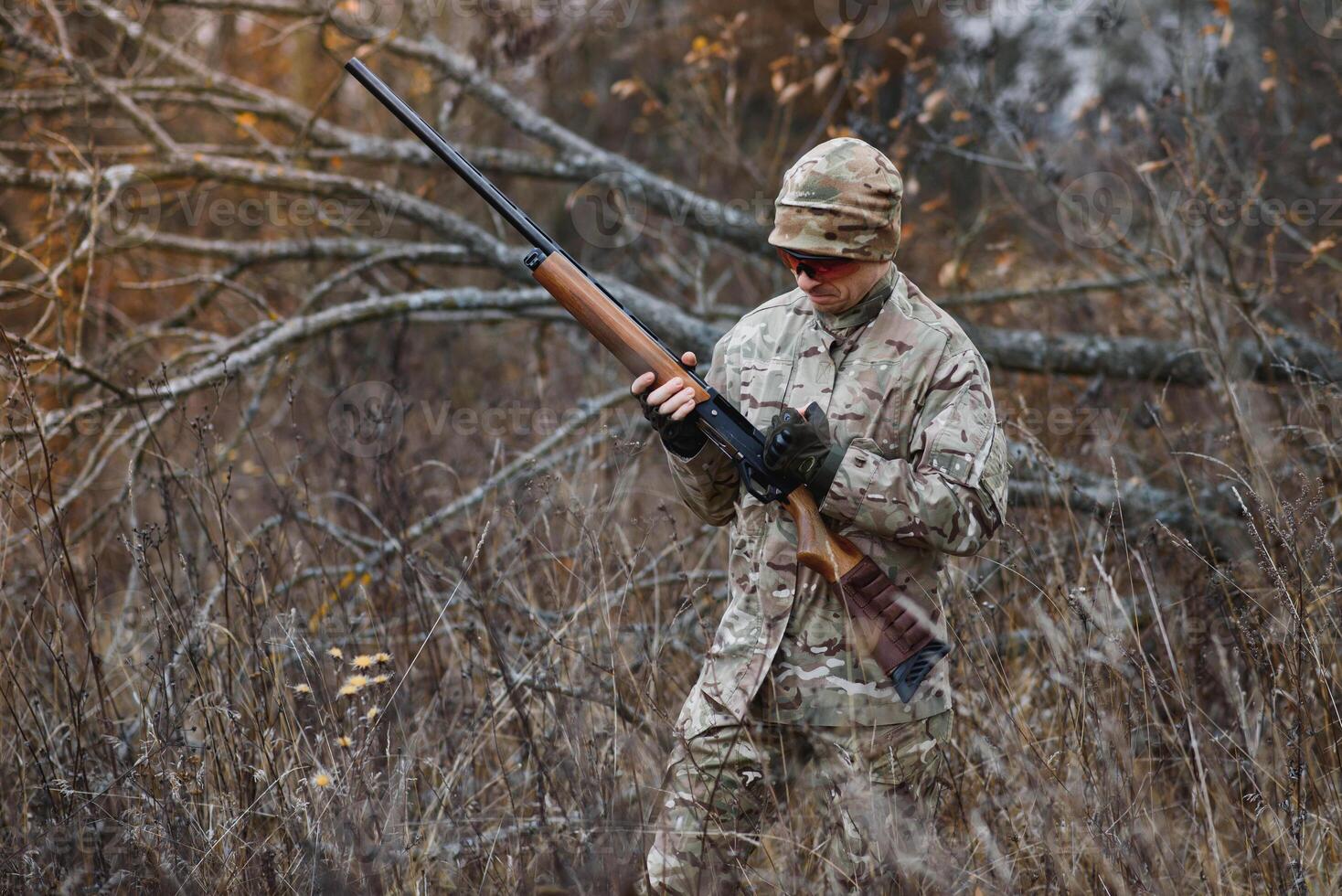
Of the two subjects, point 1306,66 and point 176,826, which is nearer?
point 176,826

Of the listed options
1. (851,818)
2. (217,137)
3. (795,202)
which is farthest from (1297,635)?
(217,137)

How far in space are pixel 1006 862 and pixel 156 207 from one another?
223 inches

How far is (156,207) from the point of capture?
609cm

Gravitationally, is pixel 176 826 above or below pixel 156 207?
below

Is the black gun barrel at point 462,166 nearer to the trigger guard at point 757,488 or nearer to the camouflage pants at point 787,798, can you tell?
the trigger guard at point 757,488

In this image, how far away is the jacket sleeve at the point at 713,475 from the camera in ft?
8.30

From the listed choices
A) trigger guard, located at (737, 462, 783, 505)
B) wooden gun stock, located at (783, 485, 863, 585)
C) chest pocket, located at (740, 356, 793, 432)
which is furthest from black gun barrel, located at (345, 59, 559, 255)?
wooden gun stock, located at (783, 485, 863, 585)

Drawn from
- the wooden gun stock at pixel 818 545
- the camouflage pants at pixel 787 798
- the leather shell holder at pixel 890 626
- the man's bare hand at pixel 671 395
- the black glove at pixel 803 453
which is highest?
the man's bare hand at pixel 671 395

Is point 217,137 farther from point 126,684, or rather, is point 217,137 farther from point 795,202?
point 795,202

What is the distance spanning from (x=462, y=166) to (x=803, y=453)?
1.22 m

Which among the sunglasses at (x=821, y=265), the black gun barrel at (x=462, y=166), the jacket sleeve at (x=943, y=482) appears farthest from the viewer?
the black gun barrel at (x=462, y=166)

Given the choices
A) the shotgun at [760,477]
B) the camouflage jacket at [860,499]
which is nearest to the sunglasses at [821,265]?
the camouflage jacket at [860,499]

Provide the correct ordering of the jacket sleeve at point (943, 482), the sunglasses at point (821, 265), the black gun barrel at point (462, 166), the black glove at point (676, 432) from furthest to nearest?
the black gun barrel at point (462, 166)
the black glove at point (676, 432)
the sunglasses at point (821, 265)
the jacket sleeve at point (943, 482)

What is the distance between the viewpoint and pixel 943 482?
221cm
